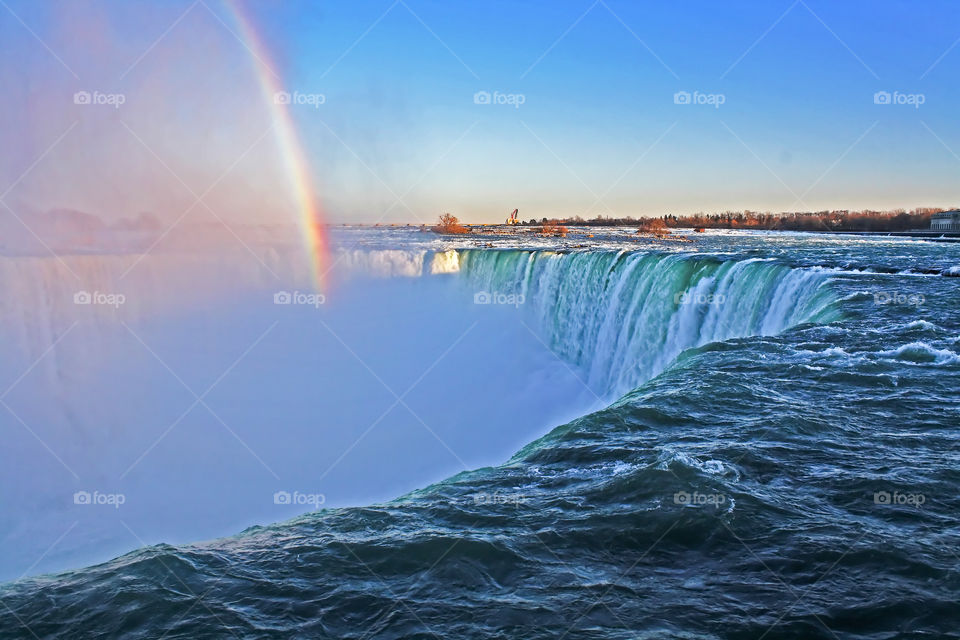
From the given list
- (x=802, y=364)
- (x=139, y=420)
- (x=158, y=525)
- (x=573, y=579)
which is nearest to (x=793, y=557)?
(x=573, y=579)

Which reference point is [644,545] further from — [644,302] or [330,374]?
[330,374]

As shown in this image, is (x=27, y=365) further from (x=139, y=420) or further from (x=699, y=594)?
(x=699, y=594)

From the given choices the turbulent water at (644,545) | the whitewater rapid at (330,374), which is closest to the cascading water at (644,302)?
the whitewater rapid at (330,374)

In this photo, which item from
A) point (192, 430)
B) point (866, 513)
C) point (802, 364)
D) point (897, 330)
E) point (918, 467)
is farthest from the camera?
point (192, 430)

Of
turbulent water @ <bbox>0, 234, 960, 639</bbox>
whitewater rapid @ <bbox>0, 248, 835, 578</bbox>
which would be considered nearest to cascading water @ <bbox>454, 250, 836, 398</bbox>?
whitewater rapid @ <bbox>0, 248, 835, 578</bbox>

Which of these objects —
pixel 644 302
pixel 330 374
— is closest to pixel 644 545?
pixel 644 302

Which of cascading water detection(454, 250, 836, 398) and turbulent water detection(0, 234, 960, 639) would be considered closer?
turbulent water detection(0, 234, 960, 639)

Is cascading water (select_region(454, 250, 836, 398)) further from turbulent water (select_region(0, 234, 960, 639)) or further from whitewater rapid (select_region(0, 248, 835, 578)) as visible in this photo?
turbulent water (select_region(0, 234, 960, 639))
